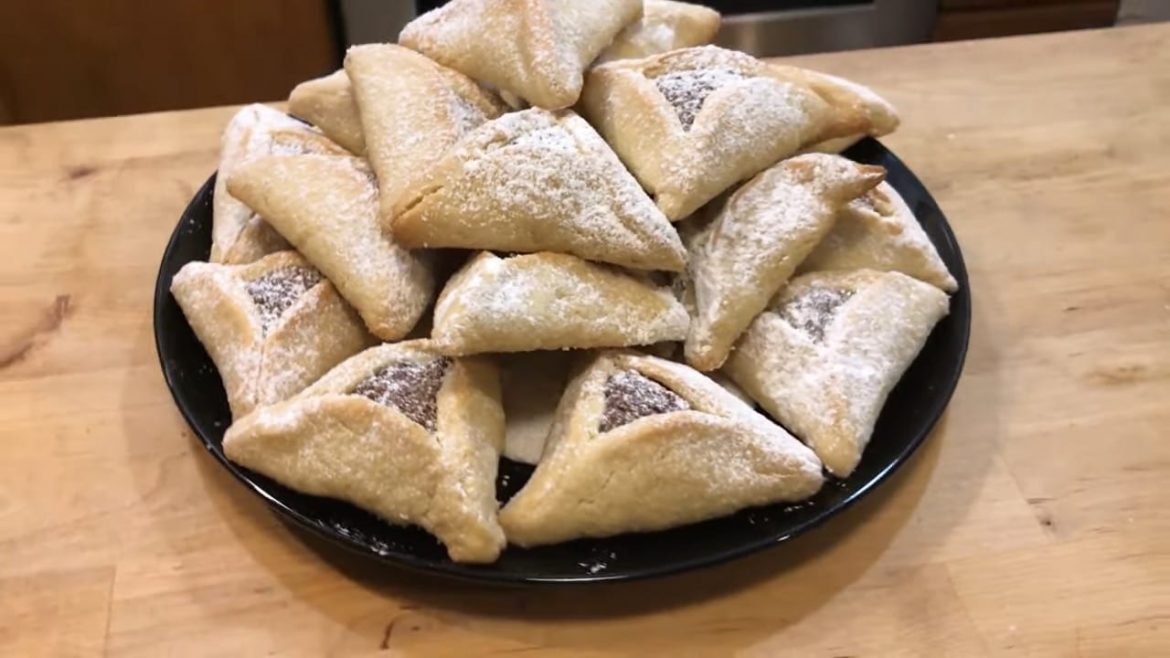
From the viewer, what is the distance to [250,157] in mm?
1012

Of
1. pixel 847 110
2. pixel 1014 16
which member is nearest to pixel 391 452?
pixel 847 110

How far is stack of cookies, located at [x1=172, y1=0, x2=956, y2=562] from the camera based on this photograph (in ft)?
2.54

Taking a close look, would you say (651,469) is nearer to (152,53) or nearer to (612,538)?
(612,538)

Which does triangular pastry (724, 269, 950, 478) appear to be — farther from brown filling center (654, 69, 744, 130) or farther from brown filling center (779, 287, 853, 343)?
brown filling center (654, 69, 744, 130)

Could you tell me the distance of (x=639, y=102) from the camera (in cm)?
95

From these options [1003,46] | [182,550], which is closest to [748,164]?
[182,550]

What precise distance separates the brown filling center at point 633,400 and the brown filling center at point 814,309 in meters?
0.15

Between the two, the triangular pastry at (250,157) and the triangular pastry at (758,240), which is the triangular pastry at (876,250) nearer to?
the triangular pastry at (758,240)

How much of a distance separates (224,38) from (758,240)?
4.17 feet

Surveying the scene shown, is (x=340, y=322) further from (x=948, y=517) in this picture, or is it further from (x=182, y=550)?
(x=948, y=517)

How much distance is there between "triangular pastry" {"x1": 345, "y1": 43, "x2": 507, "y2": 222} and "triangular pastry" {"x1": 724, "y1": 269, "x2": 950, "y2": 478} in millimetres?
311

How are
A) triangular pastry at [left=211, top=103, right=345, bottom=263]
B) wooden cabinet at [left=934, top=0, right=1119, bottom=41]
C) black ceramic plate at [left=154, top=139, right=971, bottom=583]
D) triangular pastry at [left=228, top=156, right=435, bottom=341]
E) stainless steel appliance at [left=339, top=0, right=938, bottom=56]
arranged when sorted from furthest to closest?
wooden cabinet at [left=934, top=0, right=1119, bottom=41], stainless steel appliance at [left=339, top=0, right=938, bottom=56], triangular pastry at [left=211, top=103, right=345, bottom=263], triangular pastry at [left=228, top=156, right=435, bottom=341], black ceramic plate at [left=154, top=139, right=971, bottom=583]

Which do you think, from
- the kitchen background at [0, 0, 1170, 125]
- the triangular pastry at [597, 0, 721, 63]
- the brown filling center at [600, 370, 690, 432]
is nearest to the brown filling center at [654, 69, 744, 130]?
the triangular pastry at [597, 0, 721, 63]

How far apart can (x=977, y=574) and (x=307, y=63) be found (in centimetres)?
145
